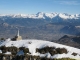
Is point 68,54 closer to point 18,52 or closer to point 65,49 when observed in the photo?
point 65,49

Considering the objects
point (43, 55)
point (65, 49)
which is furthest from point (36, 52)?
point (65, 49)

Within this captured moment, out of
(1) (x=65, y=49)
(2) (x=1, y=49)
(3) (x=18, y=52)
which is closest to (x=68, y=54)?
(1) (x=65, y=49)

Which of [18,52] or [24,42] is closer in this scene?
[18,52]

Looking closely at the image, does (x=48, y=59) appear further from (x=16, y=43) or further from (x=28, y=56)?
(x=16, y=43)

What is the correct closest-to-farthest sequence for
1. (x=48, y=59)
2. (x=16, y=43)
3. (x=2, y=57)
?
(x=48, y=59)
(x=2, y=57)
(x=16, y=43)

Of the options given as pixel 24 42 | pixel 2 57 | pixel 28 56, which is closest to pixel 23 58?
pixel 28 56

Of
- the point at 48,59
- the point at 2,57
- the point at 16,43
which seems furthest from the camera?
the point at 16,43

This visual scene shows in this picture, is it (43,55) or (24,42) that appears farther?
(24,42)
